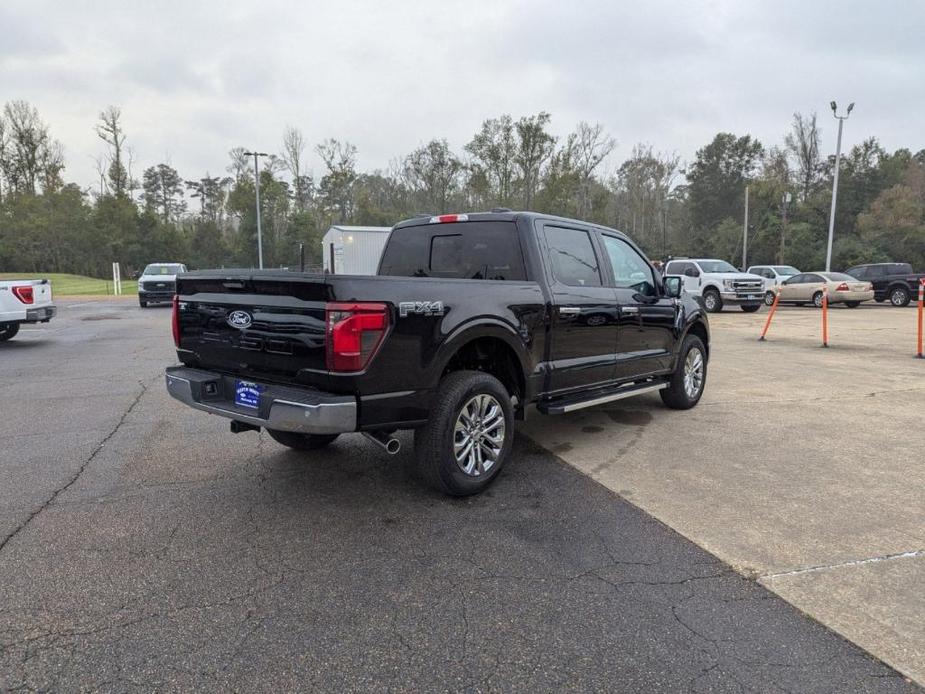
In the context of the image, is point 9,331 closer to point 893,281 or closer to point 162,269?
point 162,269

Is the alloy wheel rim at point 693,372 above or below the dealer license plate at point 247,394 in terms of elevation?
below

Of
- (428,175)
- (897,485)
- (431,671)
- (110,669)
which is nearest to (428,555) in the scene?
(431,671)

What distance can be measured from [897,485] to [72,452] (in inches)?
251

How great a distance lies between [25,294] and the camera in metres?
11.6

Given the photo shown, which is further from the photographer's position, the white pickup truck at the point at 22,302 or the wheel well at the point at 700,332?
the white pickup truck at the point at 22,302

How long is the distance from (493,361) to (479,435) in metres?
0.66

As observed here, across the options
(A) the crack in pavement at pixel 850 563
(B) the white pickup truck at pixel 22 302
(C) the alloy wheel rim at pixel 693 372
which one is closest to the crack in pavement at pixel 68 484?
(A) the crack in pavement at pixel 850 563

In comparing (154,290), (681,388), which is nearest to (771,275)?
(681,388)

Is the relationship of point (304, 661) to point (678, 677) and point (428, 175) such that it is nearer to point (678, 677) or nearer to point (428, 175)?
point (678, 677)

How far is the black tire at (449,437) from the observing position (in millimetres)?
3814

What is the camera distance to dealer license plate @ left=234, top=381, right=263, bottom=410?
3.67m

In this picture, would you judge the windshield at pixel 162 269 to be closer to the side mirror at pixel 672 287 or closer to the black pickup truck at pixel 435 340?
the black pickup truck at pixel 435 340

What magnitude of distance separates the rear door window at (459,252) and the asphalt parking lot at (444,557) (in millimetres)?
1550

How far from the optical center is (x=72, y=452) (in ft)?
16.5
